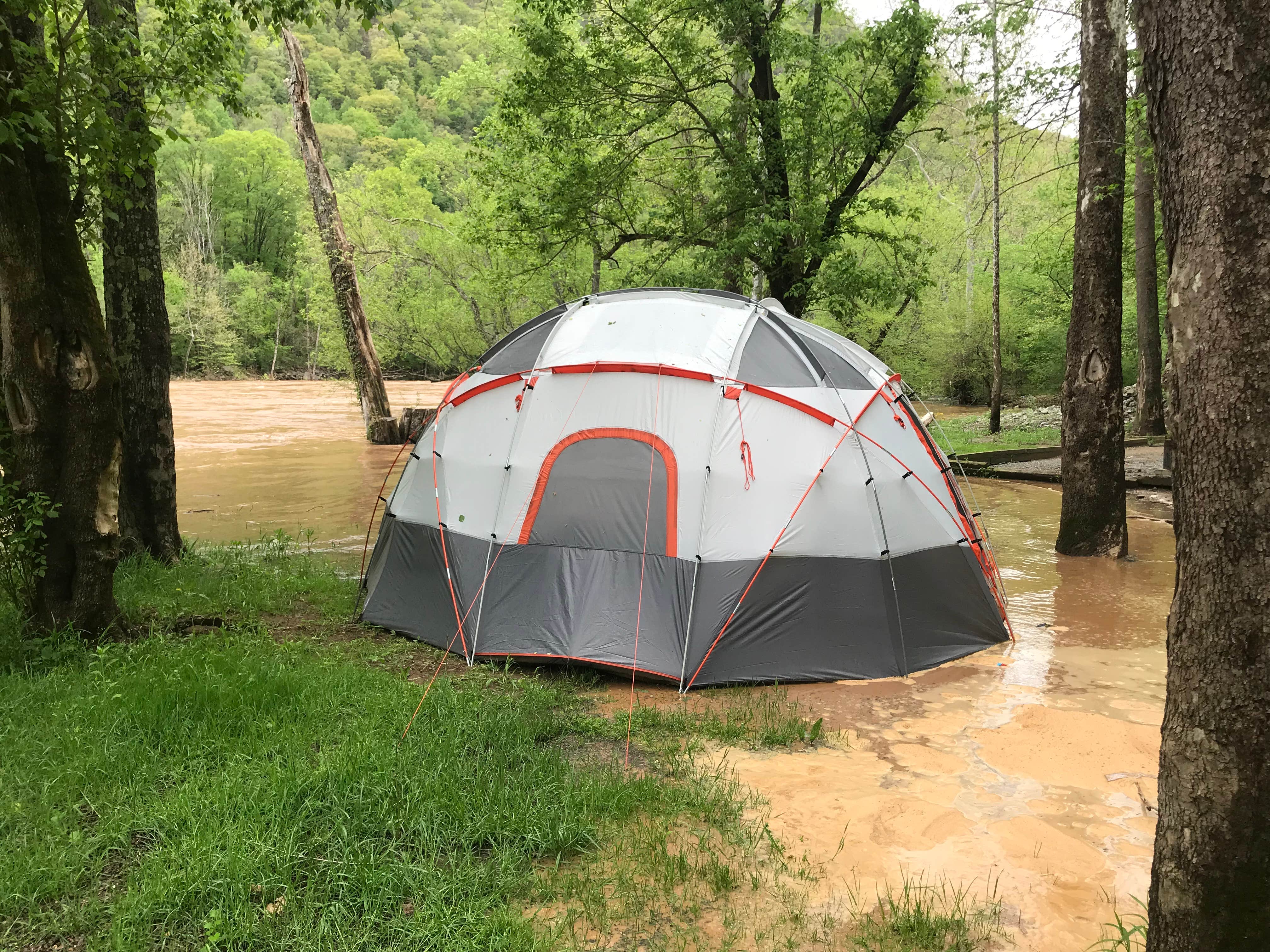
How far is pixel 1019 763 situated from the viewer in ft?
14.3

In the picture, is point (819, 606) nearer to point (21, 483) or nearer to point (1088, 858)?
point (1088, 858)

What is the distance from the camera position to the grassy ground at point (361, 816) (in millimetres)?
2826

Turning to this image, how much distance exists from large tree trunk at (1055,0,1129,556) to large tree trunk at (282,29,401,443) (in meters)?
13.0

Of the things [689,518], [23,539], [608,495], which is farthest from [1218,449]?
[23,539]

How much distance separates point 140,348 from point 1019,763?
735cm

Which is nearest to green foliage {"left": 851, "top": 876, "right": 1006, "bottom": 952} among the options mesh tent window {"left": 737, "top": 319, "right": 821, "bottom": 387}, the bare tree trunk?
mesh tent window {"left": 737, "top": 319, "right": 821, "bottom": 387}

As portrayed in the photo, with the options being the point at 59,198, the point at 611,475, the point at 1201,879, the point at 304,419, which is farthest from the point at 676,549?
the point at 304,419

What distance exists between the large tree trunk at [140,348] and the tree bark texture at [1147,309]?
15.8 m

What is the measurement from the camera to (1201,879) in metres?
2.11

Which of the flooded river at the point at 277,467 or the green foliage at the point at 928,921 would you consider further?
the flooded river at the point at 277,467

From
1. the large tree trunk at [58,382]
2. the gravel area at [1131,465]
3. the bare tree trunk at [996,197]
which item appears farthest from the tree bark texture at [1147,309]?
the large tree trunk at [58,382]

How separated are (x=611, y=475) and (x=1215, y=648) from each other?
4.34 metres

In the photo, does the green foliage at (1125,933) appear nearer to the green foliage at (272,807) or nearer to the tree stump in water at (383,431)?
the green foliage at (272,807)

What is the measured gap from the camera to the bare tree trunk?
556 inches
